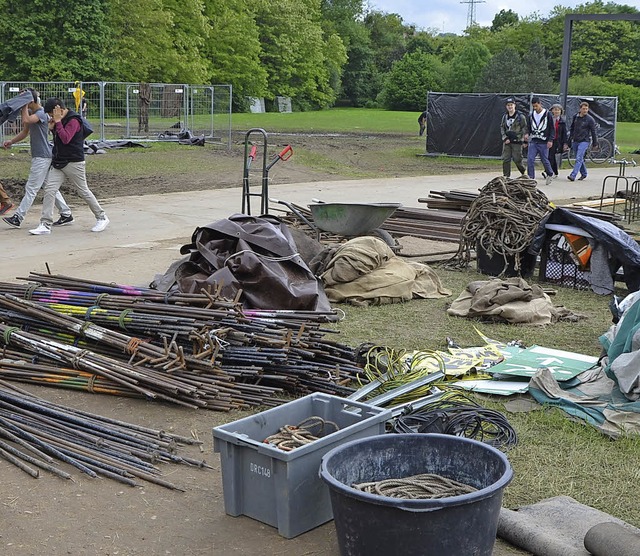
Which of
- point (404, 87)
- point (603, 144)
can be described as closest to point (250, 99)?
point (404, 87)

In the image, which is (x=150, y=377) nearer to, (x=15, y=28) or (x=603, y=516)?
(x=603, y=516)

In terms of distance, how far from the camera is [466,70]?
7594 centimetres

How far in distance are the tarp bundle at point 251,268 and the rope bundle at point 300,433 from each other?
9.96 feet

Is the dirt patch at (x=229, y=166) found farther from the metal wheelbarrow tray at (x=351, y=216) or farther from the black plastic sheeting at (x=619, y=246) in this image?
the black plastic sheeting at (x=619, y=246)

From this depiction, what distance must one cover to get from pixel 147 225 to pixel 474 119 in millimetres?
17045

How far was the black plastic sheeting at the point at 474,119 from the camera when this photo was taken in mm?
28312

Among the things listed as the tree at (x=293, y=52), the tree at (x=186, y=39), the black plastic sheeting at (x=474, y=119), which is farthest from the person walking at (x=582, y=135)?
the tree at (x=293, y=52)

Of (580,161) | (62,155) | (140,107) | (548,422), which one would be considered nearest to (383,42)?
(140,107)

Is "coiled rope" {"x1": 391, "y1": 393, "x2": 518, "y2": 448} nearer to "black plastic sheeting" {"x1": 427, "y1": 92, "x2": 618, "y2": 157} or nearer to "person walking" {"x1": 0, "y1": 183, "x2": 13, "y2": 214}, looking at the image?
"person walking" {"x1": 0, "y1": 183, "x2": 13, "y2": 214}

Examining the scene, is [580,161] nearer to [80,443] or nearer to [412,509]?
[80,443]

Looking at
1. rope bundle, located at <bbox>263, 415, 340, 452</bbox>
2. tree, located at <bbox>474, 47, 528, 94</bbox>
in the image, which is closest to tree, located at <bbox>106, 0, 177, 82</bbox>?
tree, located at <bbox>474, 47, 528, 94</bbox>

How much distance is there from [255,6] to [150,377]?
62760 mm

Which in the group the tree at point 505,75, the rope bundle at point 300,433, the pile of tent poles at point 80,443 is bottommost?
the pile of tent poles at point 80,443

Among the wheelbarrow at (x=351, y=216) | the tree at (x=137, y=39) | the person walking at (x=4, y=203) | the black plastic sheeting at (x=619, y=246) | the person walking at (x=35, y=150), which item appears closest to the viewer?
the black plastic sheeting at (x=619, y=246)
